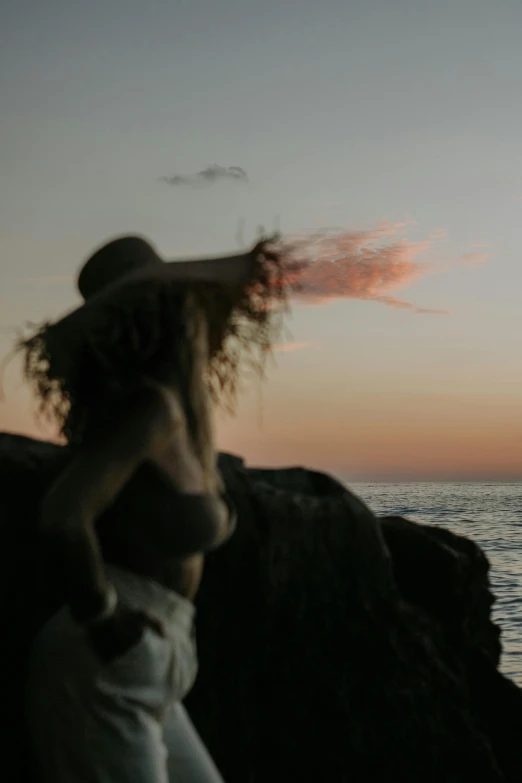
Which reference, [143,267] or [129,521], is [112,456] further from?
[143,267]

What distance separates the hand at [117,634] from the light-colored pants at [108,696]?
2cm

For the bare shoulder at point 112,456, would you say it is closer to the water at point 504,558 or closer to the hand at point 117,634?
the hand at point 117,634

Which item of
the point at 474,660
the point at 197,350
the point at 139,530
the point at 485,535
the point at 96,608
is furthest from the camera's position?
the point at 485,535

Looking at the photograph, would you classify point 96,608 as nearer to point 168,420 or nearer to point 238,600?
point 168,420

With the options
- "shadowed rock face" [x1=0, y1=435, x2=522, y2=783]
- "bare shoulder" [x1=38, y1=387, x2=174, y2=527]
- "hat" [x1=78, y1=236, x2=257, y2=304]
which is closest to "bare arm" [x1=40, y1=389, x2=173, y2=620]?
"bare shoulder" [x1=38, y1=387, x2=174, y2=527]

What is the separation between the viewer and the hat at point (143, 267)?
2955mm

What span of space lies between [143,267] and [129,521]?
812 mm

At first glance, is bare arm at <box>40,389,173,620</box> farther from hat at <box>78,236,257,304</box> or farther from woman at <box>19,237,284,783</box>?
hat at <box>78,236,257,304</box>

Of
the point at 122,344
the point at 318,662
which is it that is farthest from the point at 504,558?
the point at 122,344

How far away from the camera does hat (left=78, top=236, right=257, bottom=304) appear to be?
9.70 ft

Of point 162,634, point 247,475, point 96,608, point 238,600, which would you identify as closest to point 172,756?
point 162,634

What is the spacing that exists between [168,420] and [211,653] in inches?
67.8

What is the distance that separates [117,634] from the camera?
8.66ft

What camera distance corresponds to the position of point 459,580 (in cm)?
482
